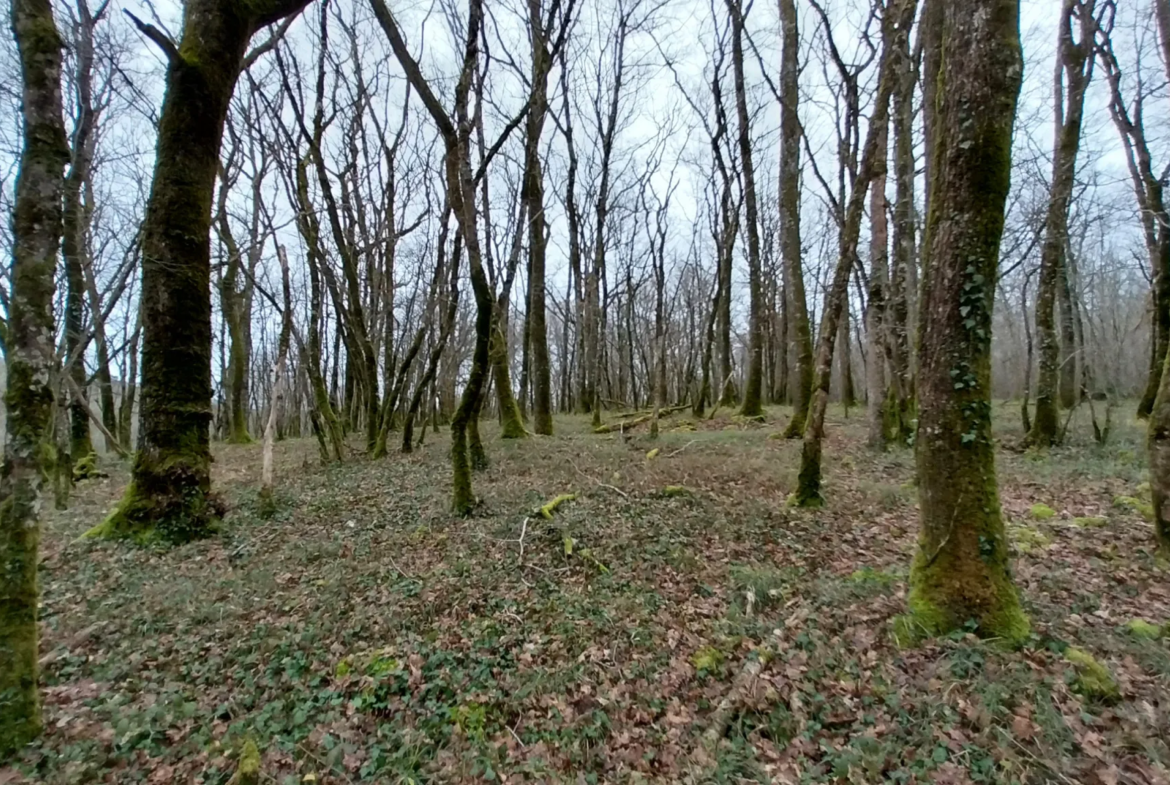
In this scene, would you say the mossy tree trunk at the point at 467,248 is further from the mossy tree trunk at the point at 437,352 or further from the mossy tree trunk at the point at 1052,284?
the mossy tree trunk at the point at 1052,284

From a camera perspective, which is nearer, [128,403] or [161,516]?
[161,516]

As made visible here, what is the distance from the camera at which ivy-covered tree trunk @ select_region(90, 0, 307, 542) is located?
6.64m

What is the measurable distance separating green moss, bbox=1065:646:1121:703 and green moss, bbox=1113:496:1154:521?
3968 mm

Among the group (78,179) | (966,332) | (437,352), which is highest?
(78,179)

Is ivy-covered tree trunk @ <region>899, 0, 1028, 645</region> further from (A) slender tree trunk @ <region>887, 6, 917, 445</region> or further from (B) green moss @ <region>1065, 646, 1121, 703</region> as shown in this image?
(A) slender tree trunk @ <region>887, 6, 917, 445</region>

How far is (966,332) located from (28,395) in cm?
587

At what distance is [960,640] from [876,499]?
4.15 m

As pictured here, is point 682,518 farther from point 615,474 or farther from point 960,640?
point 960,640

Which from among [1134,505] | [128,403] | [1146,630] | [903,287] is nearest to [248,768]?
[1146,630]

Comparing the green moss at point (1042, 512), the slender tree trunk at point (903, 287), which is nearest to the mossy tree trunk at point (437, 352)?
the slender tree trunk at point (903, 287)

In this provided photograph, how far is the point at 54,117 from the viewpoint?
3410mm

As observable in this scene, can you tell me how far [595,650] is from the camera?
4.59m

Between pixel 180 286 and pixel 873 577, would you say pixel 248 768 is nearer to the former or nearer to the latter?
pixel 873 577

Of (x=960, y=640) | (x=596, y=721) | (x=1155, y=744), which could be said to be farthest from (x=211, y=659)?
(x=1155, y=744)
